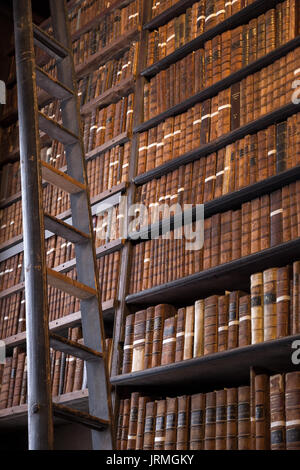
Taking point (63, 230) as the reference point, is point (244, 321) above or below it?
below

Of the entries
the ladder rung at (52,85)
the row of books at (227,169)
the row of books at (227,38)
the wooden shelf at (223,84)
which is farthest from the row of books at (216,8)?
the ladder rung at (52,85)

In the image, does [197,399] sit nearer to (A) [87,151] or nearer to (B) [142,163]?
(B) [142,163]

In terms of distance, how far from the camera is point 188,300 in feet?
9.89

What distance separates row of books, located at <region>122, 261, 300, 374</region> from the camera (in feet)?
7.86

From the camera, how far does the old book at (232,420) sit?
93.4 inches

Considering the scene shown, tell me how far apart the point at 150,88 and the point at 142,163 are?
1.32 feet

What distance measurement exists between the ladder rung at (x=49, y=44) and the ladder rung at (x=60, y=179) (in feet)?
1.61

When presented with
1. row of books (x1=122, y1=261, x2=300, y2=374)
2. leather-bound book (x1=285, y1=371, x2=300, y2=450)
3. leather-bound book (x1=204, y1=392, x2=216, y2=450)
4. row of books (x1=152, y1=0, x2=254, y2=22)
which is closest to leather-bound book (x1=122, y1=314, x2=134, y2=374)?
row of books (x1=122, y1=261, x2=300, y2=374)

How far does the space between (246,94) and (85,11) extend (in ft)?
5.61

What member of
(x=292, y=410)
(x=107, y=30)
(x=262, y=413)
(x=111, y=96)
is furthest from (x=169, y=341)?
(x=107, y=30)

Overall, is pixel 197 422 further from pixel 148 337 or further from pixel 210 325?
pixel 148 337

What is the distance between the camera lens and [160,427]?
2.64m
